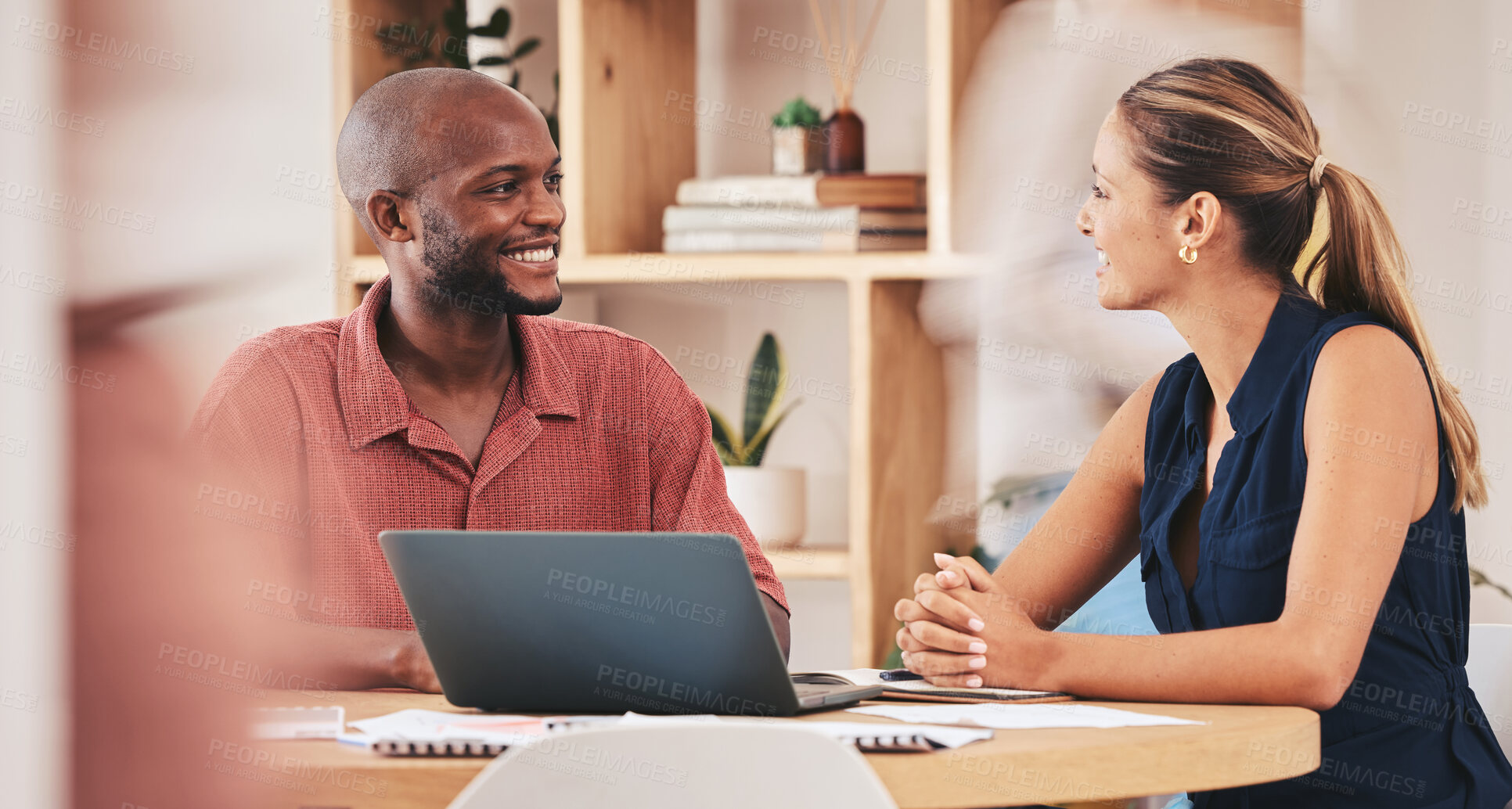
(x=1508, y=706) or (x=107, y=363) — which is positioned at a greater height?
(x=107, y=363)

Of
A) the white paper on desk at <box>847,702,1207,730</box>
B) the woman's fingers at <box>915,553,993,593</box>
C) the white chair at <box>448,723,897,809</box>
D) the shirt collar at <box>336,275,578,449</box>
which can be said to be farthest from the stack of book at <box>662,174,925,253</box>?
the white chair at <box>448,723,897,809</box>

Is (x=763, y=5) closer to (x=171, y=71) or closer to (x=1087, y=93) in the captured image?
(x=1087, y=93)

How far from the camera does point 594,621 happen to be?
991mm

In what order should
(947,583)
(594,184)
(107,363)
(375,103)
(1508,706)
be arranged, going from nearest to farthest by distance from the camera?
(107,363) < (947,583) < (1508,706) < (375,103) < (594,184)

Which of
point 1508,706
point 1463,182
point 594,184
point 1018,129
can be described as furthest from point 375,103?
point 1463,182

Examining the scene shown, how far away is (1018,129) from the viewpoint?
7.89 feet

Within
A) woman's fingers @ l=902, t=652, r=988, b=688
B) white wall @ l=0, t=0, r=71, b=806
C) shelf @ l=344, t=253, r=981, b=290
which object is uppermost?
shelf @ l=344, t=253, r=981, b=290

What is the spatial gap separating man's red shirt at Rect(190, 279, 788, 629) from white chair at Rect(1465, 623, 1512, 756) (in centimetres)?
81

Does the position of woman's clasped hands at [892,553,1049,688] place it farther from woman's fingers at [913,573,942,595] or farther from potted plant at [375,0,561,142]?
potted plant at [375,0,561,142]

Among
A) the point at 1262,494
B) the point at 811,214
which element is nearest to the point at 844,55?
the point at 811,214

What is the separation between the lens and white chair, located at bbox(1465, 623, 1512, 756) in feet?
4.92

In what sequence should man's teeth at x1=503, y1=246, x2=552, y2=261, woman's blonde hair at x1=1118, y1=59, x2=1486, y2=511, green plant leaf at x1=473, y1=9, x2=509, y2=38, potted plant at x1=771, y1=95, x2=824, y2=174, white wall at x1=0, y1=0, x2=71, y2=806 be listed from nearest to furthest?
white wall at x1=0, y1=0, x2=71, y2=806 → woman's blonde hair at x1=1118, y1=59, x2=1486, y2=511 → man's teeth at x1=503, y1=246, x2=552, y2=261 → potted plant at x1=771, y1=95, x2=824, y2=174 → green plant leaf at x1=473, y1=9, x2=509, y2=38

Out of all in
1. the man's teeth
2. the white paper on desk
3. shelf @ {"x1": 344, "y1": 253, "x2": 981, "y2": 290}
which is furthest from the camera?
shelf @ {"x1": 344, "y1": 253, "x2": 981, "y2": 290}

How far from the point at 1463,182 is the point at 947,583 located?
5.26ft
